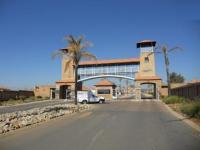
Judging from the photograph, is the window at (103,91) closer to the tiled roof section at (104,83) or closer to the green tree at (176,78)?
the tiled roof section at (104,83)

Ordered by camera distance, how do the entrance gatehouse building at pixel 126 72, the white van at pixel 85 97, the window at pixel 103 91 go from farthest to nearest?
1. the window at pixel 103 91
2. the entrance gatehouse building at pixel 126 72
3. the white van at pixel 85 97

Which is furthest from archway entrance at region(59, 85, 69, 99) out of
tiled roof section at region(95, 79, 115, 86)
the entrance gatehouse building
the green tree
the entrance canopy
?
the green tree

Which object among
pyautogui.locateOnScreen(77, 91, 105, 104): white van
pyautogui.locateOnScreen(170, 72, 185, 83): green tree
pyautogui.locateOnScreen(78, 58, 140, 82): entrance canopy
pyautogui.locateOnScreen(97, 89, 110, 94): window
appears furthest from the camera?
pyautogui.locateOnScreen(170, 72, 185, 83): green tree

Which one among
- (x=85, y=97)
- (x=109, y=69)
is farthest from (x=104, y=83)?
(x=85, y=97)

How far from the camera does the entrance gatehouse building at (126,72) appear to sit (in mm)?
69500

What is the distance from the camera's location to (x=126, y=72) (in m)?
74.9

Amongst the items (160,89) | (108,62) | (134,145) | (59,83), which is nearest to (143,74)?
(160,89)

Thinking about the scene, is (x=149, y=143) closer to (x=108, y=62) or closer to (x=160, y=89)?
(x=160, y=89)

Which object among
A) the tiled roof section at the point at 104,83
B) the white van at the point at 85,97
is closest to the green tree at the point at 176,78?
the tiled roof section at the point at 104,83

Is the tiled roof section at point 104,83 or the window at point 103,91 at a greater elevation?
the tiled roof section at point 104,83

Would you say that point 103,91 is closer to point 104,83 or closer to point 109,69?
point 104,83

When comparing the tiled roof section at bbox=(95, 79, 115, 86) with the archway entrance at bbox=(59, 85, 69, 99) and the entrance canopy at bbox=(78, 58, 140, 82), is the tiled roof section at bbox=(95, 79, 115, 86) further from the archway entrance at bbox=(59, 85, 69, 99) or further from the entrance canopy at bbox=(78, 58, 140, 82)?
the archway entrance at bbox=(59, 85, 69, 99)

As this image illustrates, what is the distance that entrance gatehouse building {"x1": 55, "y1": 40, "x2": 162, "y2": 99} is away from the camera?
69.5 meters

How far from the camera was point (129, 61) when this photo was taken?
243 feet
